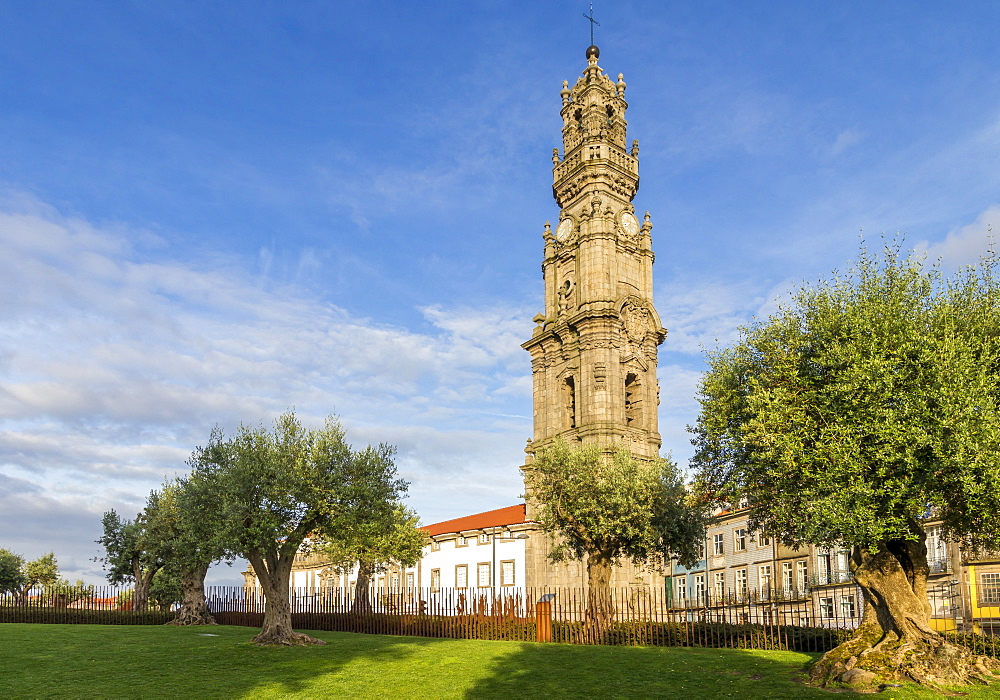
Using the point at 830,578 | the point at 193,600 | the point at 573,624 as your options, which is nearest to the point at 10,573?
the point at 193,600

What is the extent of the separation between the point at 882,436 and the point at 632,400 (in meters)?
37.4

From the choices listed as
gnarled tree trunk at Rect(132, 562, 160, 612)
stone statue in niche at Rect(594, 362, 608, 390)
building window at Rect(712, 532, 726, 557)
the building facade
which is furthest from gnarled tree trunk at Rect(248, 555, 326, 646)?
building window at Rect(712, 532, 726, 557)

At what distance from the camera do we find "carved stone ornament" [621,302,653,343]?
190 feet

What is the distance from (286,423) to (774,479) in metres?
19.8

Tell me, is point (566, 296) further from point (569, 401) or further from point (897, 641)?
point (897, 641)

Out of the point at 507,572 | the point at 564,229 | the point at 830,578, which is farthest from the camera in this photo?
the point at 507,572

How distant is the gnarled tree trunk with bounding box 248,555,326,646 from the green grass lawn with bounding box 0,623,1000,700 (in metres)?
1.17

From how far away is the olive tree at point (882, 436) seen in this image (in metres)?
20.5

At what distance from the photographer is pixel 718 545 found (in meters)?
76.5

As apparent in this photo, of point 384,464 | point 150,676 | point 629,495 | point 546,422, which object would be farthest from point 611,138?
point 150,676

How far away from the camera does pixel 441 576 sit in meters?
80.2

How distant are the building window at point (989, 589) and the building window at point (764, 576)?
61.2ft

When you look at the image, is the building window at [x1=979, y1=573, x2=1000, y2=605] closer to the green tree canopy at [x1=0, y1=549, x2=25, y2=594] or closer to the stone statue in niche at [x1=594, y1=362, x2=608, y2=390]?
the stone statue in niche at [x1=594, y1=362, x2=608, y2=390]

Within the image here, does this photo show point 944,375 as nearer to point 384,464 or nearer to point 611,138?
point 384,464
